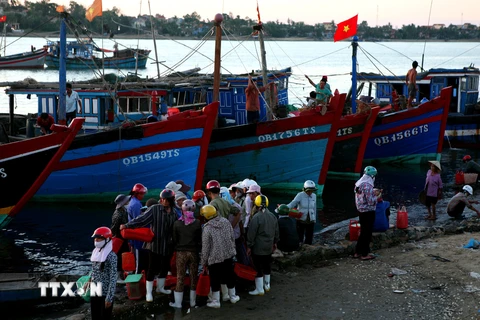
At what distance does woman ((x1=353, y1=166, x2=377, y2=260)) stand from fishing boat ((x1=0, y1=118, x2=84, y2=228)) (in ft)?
20.7

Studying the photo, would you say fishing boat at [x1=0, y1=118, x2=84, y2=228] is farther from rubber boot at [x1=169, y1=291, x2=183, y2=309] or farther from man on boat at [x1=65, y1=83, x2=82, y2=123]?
rubber boot at [x1=169, y1=291, x2=183, y2=309]

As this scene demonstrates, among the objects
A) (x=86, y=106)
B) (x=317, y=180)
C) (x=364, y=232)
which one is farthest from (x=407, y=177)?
(x=364, y=232)

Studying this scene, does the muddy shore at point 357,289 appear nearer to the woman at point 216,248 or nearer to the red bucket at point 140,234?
the woman at point 216,248

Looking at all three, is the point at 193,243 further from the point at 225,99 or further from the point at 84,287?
the point at 225,99

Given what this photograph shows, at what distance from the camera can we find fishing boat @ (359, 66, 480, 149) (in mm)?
30031

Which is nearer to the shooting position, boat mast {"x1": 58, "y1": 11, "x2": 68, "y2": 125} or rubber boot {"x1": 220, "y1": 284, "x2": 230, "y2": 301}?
rubber boot {"x1": 220, "y1": 284, "x2": 230, "y2": 301}

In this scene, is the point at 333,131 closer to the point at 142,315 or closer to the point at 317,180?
the point at 317,180

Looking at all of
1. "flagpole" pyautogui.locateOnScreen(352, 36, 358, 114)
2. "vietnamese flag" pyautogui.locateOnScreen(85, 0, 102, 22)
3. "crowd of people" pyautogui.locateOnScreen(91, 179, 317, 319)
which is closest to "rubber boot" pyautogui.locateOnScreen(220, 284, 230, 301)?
"crowd of people" pyautogui.locateOnScreen(91, 179, 317, 319)

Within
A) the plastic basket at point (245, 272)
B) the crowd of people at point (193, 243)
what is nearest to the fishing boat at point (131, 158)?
the crowd of people at point (193, 243)

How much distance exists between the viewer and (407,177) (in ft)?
82.4

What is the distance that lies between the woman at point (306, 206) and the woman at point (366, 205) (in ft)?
2.75

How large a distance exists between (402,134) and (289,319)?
1767 cm

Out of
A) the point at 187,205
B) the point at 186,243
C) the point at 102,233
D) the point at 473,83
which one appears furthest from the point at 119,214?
the point at 473,83

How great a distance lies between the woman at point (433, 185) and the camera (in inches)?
619
